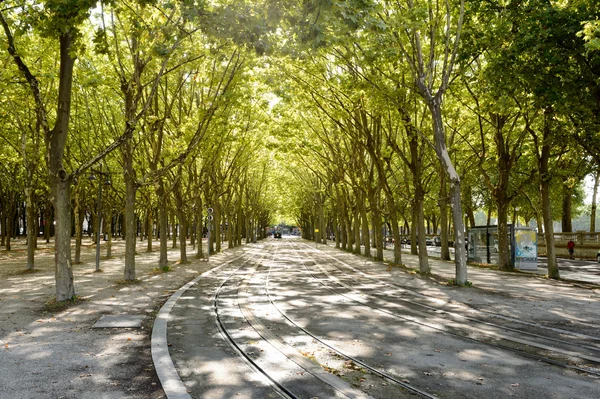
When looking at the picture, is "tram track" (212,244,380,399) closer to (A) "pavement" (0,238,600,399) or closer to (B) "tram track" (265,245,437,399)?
(B) "tram track" (265,245,437,399)

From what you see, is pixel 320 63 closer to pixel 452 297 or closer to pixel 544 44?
pixel 544 44

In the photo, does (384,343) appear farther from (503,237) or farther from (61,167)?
(503,237)

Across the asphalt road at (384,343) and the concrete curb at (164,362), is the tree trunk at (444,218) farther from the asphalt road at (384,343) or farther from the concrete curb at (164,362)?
the concrete curb at (164,362)

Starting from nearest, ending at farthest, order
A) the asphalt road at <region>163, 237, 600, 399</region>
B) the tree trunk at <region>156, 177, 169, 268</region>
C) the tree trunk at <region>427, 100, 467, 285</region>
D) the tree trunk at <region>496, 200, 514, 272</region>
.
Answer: the asphalt road at <region>163, 237, 600, 399</region>
the tree trunk at <region>427, 100, 467, 285</region>
the tree trunk at <region>156, 177, 169, 268</region>
the tree trunk at <region>496, 200, 514, 272</region>

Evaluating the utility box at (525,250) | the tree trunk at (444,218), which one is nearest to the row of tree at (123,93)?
the tree trunk at (444,218)

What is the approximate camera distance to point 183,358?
7.02 m

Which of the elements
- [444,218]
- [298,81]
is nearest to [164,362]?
[298,81]

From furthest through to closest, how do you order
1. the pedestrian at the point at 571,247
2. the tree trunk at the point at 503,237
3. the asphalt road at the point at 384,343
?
1. the pedestrian at the point at 571,247
2. the tree trunk at the point at 503,237
3. the asphalt road at the point at 384,343

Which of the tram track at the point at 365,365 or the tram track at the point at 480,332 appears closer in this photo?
the tram track at the point at 365,365

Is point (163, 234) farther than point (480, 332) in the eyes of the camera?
Yes

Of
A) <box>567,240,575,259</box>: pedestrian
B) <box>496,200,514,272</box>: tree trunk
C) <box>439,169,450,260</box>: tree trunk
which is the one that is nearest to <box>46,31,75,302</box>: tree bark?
<box>496,200,514,272</box>: tree trunk

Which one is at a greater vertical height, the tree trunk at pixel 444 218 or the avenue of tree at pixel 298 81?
the avenue of tree at pixel 298 81

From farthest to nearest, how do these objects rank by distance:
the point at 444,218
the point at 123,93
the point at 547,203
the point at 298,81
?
the point at 444,218, the point at 298,81, the point at 547,203, the point at 123,93

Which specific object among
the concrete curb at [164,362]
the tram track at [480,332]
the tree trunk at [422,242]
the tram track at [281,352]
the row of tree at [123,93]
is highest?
the row of tree at [123,93]
